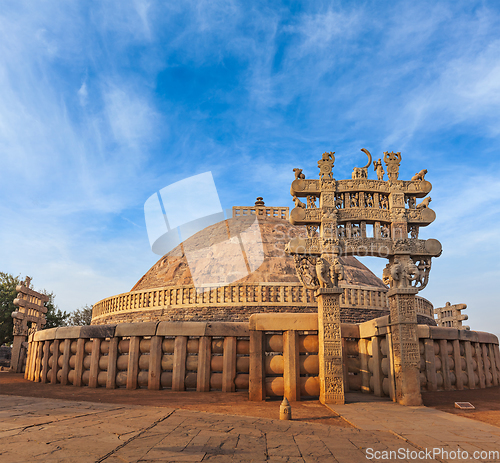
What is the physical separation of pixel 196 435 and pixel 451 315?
26017mm

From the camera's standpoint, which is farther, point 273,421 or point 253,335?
point 253,335

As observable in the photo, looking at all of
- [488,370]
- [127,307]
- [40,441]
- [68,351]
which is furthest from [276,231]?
[40,441]

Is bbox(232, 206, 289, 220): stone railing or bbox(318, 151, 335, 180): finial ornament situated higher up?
bbox(232, 206, 289, 220): stone railing

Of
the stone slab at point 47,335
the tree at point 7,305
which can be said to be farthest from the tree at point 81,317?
the stone slab at point 47,335

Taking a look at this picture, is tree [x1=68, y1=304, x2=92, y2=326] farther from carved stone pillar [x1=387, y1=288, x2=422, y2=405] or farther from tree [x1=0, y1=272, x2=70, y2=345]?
carved stone pillar [x1=387, y1=288, x2=422, y2=405]

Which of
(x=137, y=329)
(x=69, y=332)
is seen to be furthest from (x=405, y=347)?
(x=69, y=332)

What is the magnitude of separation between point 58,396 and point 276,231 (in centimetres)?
2332

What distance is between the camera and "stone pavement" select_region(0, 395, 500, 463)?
3541mm

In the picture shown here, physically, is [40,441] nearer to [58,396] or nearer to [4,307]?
[58,396]

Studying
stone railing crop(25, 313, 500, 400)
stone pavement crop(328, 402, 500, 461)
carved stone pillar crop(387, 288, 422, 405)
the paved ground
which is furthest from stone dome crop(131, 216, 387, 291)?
the paved ground

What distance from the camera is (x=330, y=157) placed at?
9211mm

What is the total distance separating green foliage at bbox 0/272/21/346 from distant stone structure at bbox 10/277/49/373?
10.0 meters

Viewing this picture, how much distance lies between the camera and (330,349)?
7.93 metres

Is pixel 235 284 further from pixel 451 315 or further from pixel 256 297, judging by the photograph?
pixel 451 315
